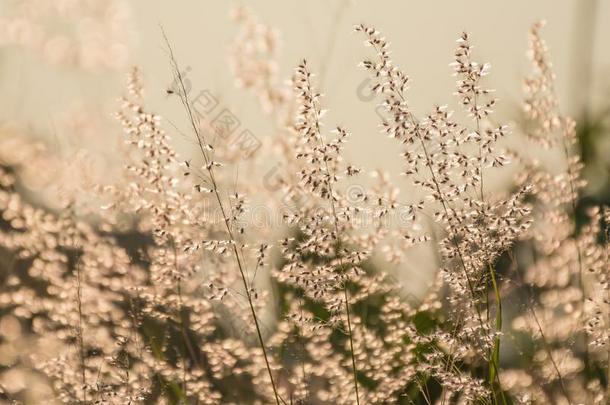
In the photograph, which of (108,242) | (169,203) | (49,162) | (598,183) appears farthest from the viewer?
(598,183)

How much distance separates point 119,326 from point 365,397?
222 cm

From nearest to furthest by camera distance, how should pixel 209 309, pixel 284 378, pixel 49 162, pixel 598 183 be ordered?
pixel 284 378 < pixel 209 309 < pixel 49 162 < pixel 598 183

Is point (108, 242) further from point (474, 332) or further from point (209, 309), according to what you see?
point (474, 332)

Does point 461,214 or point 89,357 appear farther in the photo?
point 89,357

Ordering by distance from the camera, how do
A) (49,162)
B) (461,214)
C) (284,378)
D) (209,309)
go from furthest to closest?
(49,162) → (209,309) → (284,378) → (461,214)

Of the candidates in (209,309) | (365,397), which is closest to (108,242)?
(209,309)

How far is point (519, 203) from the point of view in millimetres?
2959

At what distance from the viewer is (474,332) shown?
113 inches

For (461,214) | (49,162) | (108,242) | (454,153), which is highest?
(49,162)

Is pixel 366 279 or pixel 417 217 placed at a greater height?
pixel 366 279

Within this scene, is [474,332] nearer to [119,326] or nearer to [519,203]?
[519,203]

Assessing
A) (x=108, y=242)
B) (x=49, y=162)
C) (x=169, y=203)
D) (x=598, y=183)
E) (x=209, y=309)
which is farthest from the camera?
(x=598, y=183)

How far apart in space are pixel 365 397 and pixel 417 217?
270 centimetres

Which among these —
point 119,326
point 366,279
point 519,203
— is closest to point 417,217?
point 519,203
